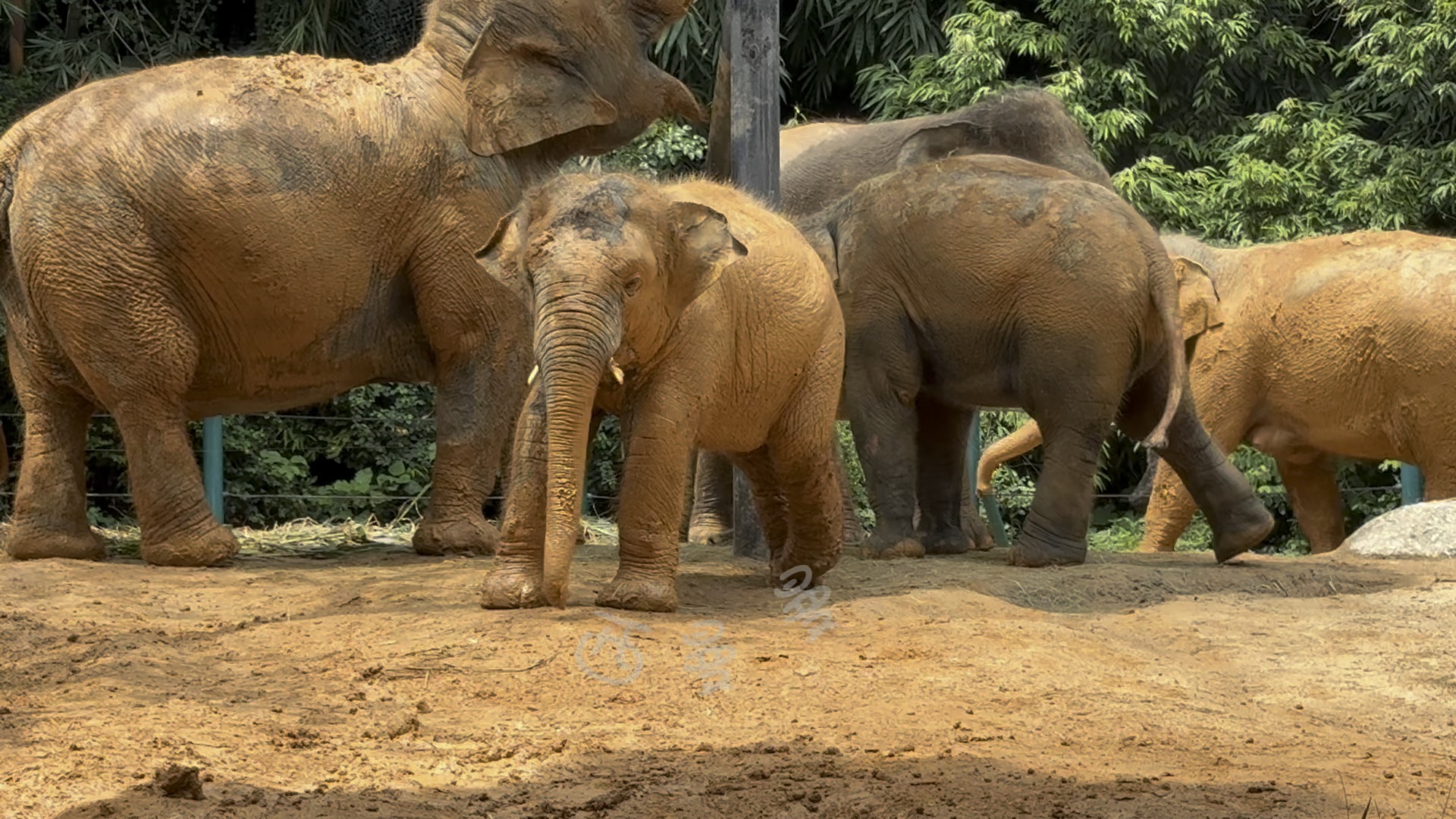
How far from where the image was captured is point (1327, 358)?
1111cm

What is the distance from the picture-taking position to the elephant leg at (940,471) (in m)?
9.64

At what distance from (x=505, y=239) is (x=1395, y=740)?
3.03 meters

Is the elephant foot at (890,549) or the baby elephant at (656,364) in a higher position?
the baby elephant at (656,364)

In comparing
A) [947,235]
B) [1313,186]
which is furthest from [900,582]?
[1313,186]

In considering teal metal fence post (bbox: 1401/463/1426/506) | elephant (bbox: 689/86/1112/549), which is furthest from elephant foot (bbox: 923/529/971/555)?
teal metal fence post (bbox: 1401/463/1426/506)

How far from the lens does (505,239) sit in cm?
652

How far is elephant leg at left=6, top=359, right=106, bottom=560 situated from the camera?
7984 mm

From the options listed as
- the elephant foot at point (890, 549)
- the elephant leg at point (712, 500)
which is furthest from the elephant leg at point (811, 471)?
the elephant leg at point (712, 500)

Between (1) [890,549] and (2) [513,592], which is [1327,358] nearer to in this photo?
(1) [890,549]

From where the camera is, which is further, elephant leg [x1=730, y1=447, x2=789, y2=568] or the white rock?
the white rock

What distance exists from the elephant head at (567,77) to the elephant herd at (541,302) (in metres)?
0.01

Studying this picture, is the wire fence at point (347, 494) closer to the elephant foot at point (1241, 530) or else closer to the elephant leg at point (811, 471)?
the elephant foot at point (1241, 530)

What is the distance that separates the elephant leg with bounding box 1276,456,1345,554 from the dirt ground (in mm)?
4290

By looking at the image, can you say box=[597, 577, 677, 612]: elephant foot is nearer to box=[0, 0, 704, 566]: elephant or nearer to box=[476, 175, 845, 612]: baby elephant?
box=[476, 175, 845, 612]: baby elephant
